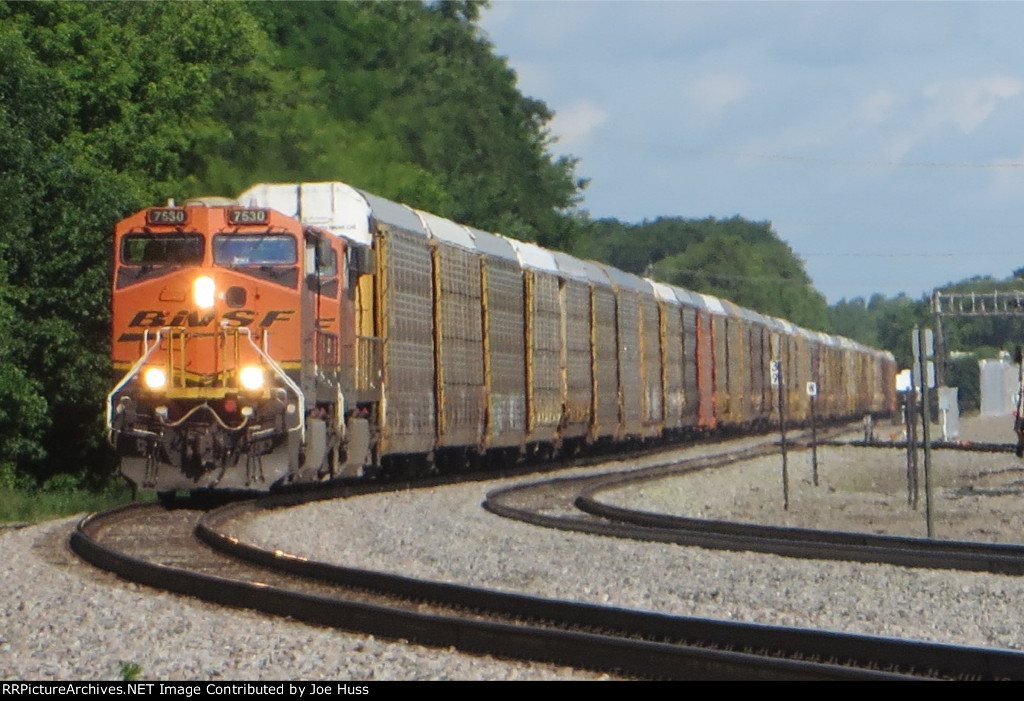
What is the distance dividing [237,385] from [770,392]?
36809mm

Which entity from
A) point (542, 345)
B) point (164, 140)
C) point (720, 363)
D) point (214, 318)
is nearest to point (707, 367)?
point (720, 363)

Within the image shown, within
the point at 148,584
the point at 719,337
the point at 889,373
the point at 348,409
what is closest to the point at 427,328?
the point at 348,409

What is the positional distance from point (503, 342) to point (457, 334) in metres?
2.34

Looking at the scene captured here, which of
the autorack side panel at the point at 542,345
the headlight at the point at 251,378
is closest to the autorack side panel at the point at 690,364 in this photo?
the autorack side panel at the point at 542,345

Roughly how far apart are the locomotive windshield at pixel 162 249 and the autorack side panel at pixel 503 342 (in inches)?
299

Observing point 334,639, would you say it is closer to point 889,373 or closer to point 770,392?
point 770,392

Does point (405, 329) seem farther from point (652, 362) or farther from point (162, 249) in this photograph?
point (652, 362)

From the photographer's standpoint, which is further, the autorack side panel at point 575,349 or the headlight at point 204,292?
the autorack side panel at point 575,349

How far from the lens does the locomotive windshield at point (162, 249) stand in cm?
1836

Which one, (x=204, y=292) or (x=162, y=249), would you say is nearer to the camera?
(x=204, y=292)

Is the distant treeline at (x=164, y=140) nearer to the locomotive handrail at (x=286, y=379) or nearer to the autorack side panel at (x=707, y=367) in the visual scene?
the locomotive handrail at (x=286, y=379)

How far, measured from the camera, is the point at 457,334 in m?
24.0

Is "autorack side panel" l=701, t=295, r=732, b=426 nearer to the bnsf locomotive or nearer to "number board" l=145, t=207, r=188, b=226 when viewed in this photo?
the bnsf locomotive

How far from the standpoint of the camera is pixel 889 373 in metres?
89.6
